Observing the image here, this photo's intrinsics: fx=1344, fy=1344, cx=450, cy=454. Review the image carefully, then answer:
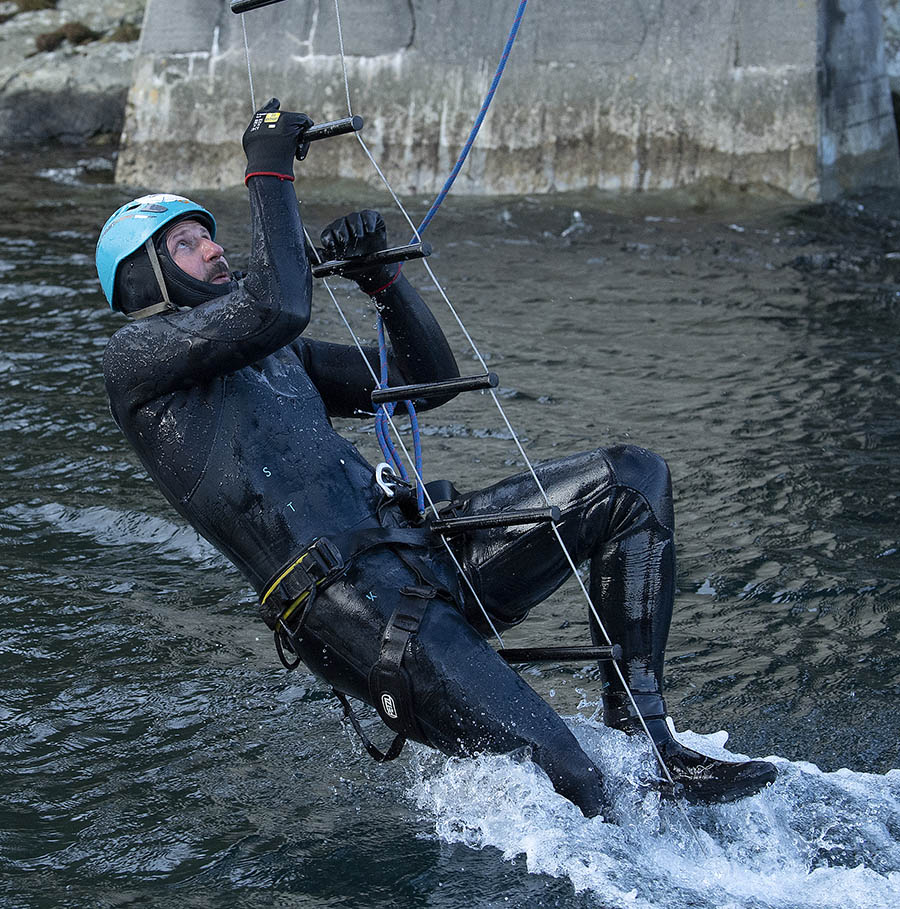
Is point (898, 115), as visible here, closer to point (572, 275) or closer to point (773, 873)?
point (572, 275)

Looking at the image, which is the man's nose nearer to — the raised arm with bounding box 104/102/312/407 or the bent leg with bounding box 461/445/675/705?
the raised arm with bounding box 104/102/312/407

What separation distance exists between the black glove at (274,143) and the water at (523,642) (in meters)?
1.98

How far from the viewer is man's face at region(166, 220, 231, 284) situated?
14.8ft

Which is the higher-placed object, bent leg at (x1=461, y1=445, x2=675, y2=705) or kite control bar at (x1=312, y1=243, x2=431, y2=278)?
kite control bar at (x1=312, y1=243, x2=431, y2=278)

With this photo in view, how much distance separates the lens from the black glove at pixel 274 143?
4.30m

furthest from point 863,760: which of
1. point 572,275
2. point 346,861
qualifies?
point 572,275

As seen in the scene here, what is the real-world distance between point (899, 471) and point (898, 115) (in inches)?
350

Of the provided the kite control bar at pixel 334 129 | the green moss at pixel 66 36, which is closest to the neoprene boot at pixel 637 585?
the kite control bar at pixel 334 129

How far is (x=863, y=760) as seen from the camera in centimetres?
476

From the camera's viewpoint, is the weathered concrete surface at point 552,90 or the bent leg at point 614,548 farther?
the weathered concrete surface at point 552,90

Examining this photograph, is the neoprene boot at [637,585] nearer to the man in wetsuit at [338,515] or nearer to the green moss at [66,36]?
the man in wetsuit at [338,515]

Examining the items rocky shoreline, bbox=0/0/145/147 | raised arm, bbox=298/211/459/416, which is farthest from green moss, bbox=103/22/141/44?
raised arm, bbox=298/211/459/416

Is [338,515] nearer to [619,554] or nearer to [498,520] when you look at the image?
[498,520]

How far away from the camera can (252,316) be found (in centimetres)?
409
